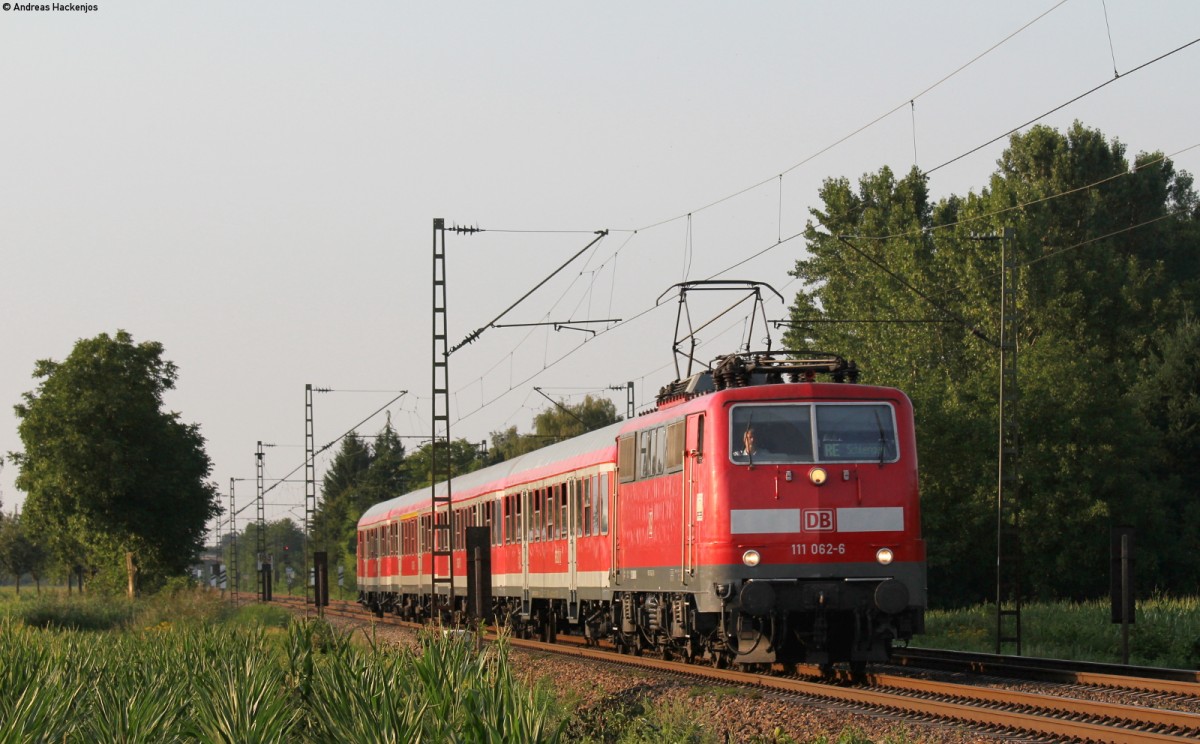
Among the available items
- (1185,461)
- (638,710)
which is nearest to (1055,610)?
(638,710)

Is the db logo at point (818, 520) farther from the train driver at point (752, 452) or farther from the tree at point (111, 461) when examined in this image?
the tree at point (111, 461)

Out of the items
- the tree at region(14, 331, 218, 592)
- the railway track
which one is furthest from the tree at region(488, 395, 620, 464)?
the railway track

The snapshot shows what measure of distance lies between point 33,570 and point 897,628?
82731 millimetres

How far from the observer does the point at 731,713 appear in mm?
14266

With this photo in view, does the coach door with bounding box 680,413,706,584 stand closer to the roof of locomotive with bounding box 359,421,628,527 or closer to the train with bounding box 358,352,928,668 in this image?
the train with bounding box 358,352,928,668

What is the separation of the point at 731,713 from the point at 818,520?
3770 millimetres

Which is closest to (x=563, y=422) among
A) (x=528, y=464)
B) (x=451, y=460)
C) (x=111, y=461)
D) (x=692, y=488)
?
(x=451, y=460)

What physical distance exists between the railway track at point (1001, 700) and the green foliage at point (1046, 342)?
40.9 ft

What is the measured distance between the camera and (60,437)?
5081 cm

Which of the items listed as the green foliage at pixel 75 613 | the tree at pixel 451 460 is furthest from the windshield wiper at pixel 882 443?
the tree at pixel 451 460

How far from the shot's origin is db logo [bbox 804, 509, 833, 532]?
17.5 meters

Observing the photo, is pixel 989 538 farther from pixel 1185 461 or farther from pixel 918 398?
pixel 1185 461

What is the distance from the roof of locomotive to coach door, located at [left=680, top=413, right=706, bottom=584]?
176 inches

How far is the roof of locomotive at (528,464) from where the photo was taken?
25.0 meters
